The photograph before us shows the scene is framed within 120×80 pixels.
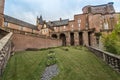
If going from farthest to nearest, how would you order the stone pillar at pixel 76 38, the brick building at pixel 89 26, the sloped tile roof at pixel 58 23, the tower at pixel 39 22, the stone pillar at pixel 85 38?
the tower at pixel 39 22 < the sloped tile roof at pixel 58 23 < the stone pillar at pixel 76 38 < the brick building at pixel 89 26 < the stone pillar at pixel 85 38

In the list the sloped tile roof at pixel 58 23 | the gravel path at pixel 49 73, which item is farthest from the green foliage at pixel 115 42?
the sloped tile roof at pixel 58 23

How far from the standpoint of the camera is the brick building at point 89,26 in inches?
1539

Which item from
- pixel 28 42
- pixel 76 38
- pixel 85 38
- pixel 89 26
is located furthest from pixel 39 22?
pixel 28 42

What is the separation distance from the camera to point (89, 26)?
142 feet

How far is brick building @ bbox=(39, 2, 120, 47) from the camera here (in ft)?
128

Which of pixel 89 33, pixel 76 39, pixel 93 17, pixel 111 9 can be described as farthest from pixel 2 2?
pixel 111 9

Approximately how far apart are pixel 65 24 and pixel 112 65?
39866mm

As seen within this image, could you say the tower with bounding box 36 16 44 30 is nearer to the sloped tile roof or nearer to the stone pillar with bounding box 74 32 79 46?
the sloped tile roof

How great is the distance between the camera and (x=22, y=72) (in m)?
8.95

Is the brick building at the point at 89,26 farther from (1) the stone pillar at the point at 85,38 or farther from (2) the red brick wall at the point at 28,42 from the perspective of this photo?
(2) the red brick wall at the point at 28,42

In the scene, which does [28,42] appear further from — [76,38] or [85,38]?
[85,38]

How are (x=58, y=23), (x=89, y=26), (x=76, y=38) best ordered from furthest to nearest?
(x=58, y=23), (x=89, y=26), (x=76, y=38)

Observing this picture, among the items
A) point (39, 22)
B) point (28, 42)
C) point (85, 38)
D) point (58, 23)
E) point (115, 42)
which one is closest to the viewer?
point (115, 42)

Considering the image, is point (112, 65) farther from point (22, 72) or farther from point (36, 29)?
point (36, 29)
